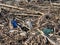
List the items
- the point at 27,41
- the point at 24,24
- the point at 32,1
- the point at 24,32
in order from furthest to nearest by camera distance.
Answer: the point at 32,1 < the point at 24,24 < the point at 24,32 < the point at 27,41

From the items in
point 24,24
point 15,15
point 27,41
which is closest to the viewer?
point 27,41

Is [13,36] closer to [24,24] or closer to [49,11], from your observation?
[24,24]

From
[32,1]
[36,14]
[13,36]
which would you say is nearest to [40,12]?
[36,14]

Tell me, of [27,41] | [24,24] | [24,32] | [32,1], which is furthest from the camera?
[32,1]

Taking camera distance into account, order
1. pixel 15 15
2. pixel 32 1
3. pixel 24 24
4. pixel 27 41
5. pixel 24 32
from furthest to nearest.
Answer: pixel 32 1
pixel 15 15
pixel 24 24
pixel 24 32
pixel 27 41

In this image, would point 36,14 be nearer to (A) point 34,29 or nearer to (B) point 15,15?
(B) point 15,15

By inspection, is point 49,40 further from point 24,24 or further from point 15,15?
point 15,15

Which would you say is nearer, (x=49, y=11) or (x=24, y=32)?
(x=24, y=32)

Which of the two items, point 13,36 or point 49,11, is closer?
point 13,36

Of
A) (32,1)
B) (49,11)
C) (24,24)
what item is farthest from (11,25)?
(32,1)
